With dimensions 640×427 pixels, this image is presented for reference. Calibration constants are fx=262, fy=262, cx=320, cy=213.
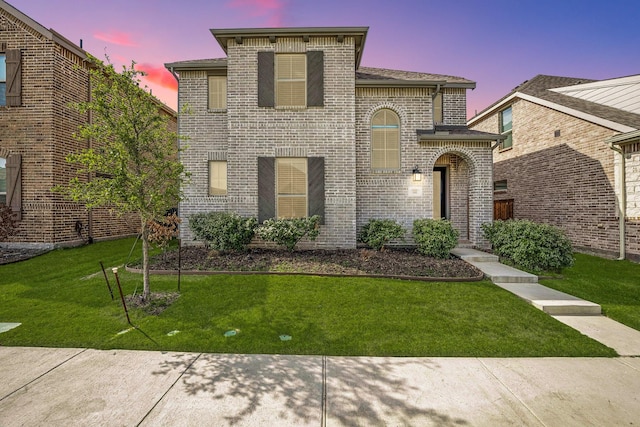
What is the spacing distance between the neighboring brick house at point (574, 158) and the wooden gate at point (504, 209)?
5cm

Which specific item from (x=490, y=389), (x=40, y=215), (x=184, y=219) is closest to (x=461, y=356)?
(x=490, y=389)

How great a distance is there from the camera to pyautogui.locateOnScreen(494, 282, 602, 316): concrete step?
4500 millimetres

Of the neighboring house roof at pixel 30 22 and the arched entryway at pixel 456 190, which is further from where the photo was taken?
the arched entryway at pixel 456 190

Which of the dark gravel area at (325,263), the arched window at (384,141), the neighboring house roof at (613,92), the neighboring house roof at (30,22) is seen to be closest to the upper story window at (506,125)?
the neighboring house roof at (613,92)

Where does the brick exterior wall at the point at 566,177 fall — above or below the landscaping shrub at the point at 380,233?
above

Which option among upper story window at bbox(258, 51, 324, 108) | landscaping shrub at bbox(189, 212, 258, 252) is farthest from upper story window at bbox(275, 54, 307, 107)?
landscaping shrub at bbox(189, 212, 258, 252)

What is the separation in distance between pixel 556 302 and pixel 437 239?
306 cm

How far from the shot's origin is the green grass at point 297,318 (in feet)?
11.2

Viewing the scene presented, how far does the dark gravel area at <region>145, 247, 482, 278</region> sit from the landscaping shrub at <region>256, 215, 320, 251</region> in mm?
484

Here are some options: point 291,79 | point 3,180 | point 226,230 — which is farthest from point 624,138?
point 3,180

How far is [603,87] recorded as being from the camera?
38.1ft

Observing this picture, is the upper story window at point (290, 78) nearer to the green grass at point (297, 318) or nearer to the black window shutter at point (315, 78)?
the black window shutter at point (315, 78)

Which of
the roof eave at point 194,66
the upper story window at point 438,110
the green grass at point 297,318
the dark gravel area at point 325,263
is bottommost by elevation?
the green grass at point 297,318

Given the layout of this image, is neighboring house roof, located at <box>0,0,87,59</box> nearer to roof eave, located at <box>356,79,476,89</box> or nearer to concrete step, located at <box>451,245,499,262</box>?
roof eave, located at <box>356,79,476,89</box>
